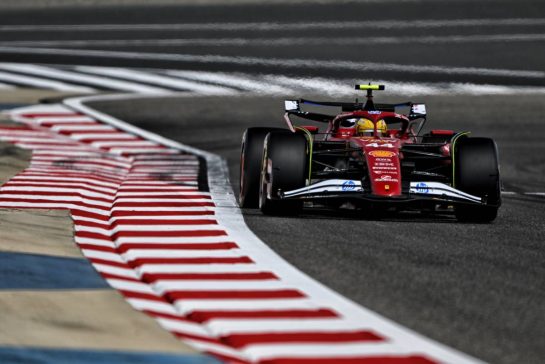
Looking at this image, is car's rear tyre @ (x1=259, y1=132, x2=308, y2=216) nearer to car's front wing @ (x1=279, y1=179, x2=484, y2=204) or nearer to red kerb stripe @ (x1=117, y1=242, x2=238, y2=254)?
car's front wing @ (x1=279, y1=179, x2=484, y2=204)

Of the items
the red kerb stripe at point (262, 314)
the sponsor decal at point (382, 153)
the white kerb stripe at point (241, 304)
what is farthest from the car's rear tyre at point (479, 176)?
the red kerb stripe at point (262, 314)

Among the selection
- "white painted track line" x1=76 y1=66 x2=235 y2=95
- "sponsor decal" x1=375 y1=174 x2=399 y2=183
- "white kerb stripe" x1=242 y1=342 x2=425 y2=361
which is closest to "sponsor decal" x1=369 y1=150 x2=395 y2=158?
"sponsor decal" x1=375 y1=174 x2=399 y2=183

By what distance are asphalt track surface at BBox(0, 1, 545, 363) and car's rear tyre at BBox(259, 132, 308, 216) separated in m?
0.22

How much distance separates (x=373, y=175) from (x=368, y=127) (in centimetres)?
153

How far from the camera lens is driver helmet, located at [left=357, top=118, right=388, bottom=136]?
42.5 ft

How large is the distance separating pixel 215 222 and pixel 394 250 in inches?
78.3

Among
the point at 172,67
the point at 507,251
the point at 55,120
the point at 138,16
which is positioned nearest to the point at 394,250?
the point at 507,251

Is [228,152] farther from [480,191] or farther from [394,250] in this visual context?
[394,250]

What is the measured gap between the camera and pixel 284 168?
1166 centimetres

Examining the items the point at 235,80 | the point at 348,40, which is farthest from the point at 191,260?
the point at 348,40

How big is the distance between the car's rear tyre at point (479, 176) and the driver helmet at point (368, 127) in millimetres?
1193

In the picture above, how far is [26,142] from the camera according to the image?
1858cm

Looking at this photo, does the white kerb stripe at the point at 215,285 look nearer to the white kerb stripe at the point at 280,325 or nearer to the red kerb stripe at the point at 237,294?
the red kerb stripe at the point at 237,294

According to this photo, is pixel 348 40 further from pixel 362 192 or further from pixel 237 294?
pixel 237 294
